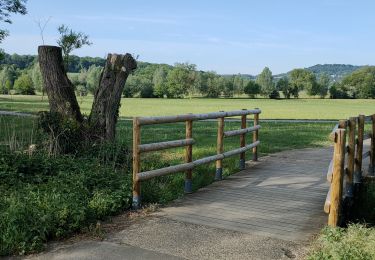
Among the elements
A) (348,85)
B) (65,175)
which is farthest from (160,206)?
(348,85)

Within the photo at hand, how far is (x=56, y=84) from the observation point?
31.3 ft

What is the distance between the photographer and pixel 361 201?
29.2 ft

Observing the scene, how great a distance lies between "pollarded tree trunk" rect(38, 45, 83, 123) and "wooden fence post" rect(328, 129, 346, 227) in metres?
5.48

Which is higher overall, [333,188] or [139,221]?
[333,188]

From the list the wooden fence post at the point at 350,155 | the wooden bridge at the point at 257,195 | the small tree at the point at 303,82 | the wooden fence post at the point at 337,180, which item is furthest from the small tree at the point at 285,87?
the wooden fence post at the point at 337,180

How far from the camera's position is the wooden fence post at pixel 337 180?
5703mm

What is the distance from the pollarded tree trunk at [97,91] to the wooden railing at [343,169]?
436cm

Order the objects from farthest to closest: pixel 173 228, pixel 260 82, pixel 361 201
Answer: pixel 260 82, pixel 361 201, pixel 173 228

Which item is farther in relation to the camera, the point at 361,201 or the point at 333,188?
the point at 361,201

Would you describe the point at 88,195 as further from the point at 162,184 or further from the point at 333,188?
the point at 333,188

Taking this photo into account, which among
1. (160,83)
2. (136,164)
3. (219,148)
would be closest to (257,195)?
(219,148)

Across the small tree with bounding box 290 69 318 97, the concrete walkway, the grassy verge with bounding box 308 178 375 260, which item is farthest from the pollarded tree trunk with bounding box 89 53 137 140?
the small tree with bounding box 290 69 318 97

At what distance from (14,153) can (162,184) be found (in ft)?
8.35

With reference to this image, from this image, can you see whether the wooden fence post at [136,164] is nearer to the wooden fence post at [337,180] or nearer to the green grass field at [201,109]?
the wooden fence post at [337,180]
